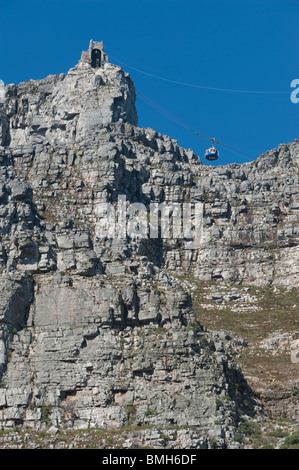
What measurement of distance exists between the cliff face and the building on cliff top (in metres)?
6.08

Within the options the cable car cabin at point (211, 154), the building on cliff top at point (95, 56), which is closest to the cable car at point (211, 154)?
the cable car cabin at point (211, 154)

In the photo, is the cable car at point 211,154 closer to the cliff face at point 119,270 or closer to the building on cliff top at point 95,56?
the cliff face at point 119,270

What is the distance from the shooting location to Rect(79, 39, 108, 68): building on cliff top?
14288 centimetres

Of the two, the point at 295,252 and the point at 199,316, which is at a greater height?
the point at 295,252

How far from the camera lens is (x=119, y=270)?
95.6 meters

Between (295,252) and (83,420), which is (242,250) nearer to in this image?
(295,252)

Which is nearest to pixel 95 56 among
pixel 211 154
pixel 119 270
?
pixel 211 154

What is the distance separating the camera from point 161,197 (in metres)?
127

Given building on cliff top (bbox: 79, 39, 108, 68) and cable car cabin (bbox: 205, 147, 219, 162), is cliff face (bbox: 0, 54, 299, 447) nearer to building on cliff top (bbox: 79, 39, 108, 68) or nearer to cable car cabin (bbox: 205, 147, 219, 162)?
cable car cabin (bbox: 205, 147, 219, 162)

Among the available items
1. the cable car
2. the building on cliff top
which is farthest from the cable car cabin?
the building on cliff top

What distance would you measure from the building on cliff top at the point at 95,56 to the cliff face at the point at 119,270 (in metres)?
6.08

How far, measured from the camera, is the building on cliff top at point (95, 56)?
143 metres
